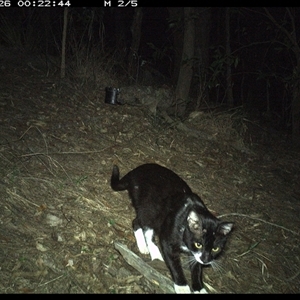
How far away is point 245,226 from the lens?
4297 millimetres

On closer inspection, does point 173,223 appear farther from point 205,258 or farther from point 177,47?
point 177,47

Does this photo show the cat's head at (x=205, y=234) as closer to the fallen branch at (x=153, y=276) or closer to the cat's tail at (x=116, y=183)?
the fallen branch at (x=153, y=276)

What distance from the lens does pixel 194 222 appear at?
123 inches

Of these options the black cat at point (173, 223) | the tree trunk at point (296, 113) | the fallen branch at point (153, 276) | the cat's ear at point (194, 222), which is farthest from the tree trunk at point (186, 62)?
the fallen branch at point (153, 276)

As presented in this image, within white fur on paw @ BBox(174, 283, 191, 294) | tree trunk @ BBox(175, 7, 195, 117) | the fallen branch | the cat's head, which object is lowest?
white fur on paw @ BBox(174, 283, 191, 294)

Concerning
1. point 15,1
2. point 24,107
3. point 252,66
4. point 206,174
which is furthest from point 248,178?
point 252,66

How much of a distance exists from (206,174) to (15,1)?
5509 mm

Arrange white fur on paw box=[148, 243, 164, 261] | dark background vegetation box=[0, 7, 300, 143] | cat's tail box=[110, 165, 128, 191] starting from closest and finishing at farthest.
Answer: white fur on paw box=[148, 243, 164, 261] → cat's tail box=[110, 165, 128, 191] → dark background vegetation box=[0, 7, 300, 143]

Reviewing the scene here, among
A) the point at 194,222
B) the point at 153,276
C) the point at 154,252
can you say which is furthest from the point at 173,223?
the point at 153,276

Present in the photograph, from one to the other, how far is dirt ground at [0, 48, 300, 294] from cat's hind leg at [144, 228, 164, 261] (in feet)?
0.47

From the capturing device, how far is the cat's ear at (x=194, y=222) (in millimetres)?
3072

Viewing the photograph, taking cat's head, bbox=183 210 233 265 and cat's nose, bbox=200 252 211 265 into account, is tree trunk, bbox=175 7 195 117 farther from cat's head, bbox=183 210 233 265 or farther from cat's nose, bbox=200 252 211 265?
cat's nose, bbox=200 252 211 265

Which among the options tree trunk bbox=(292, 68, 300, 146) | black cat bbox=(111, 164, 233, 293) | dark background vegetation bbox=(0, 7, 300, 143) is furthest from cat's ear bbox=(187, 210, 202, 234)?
tree trunk bbox=(292, 68, 300, 146)

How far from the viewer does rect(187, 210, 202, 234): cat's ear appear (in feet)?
10.1
